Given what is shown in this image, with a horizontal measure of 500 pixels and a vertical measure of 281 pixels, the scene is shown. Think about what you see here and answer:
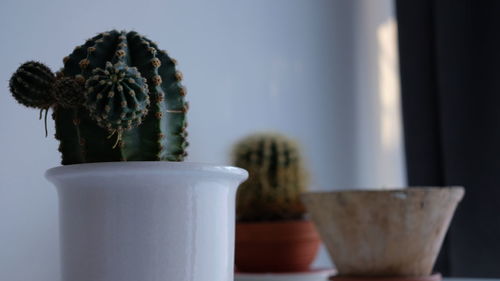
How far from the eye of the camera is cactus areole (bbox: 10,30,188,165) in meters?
0.52

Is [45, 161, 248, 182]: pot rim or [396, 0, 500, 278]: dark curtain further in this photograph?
[396, 0, 500, 278]: dark curtain

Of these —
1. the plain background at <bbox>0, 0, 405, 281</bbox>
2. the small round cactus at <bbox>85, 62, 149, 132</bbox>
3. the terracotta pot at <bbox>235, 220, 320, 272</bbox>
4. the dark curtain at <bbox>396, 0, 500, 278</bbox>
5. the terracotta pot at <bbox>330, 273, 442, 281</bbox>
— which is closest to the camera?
the small round cactus at <bbox>85, 62, 149, 132</bbox>

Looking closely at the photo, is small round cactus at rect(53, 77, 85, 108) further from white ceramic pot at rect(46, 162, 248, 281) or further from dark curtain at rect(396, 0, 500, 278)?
dark curtain at rect(396, 0, 500, 278)

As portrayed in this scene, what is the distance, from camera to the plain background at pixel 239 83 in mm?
754

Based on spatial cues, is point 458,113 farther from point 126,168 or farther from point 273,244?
point 126,168

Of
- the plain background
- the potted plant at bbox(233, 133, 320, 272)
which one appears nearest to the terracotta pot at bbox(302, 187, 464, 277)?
the potted plant at bbox(233, 133, 320, 272)

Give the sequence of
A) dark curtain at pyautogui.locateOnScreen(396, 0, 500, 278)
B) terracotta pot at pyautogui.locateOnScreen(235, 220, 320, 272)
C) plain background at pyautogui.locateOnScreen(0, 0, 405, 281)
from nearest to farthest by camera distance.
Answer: plain background at pyautogui.locateOnScreen(0, 0, 405, 281)
terracotta pot at pyautogui.locateOnScreen(235, 220, 320, 272)
dark curtain at pyautogui.locateOnScreen(396, 0, 500, 278)

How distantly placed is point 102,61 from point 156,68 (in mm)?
48

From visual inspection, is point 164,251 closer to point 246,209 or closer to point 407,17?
point 246,209

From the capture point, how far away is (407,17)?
1644mm

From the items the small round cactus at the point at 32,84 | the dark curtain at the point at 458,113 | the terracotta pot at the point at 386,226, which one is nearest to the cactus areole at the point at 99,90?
the small round cactus at the point at 32,84

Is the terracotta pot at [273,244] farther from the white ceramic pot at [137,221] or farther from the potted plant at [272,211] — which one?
the white ceramic pot at [137,221]

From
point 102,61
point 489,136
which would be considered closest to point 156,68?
point 102,61

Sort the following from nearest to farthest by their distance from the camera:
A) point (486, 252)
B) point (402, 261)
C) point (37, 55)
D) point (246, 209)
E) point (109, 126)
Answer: point (109, 126), point (37, 55), point (402, 261), point (246, 209), point (486, 252)
